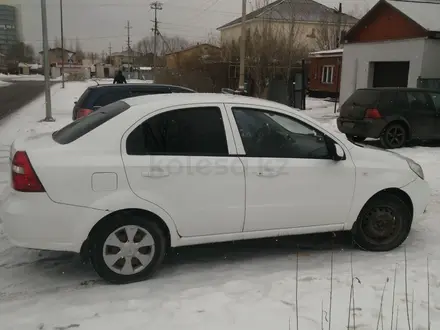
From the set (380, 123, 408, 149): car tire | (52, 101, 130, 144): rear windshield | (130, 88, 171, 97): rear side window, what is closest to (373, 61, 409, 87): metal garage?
(380, 123, 408, 149): car tire

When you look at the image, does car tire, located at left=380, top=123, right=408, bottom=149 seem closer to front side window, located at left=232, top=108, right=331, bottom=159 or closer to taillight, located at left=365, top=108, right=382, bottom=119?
taillight, located at left=365, top=108, right=382, bottom=119

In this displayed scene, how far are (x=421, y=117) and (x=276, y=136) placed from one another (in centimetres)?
864

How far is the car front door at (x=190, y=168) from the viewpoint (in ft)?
12.9

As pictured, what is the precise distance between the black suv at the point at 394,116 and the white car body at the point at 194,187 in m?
6.89

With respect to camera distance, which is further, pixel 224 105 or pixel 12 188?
pixel 224 105

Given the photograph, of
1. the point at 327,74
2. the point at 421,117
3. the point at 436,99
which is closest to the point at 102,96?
the point at 421,117

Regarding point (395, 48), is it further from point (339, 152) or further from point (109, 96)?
point (339, 152)

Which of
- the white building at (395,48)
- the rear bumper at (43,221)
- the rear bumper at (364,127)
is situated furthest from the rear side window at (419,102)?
the rear bumper at (43,221)

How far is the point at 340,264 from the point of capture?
4527 millimetres

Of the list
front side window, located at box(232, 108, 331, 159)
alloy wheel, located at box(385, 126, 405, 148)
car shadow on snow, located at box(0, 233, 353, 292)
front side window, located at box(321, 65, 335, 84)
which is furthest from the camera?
front side window, located at box(321, 65, 335, 84)

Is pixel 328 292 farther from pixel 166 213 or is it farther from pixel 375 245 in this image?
pixel 166 213

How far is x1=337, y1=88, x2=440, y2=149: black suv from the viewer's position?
11.5 m

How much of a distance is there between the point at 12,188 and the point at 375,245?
3.58 metres

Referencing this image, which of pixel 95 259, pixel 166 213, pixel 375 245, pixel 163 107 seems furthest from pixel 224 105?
pixel 375 245
